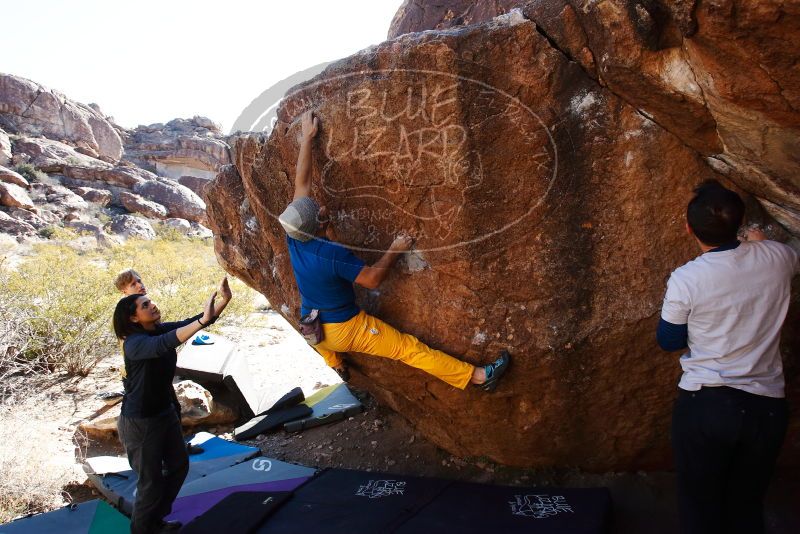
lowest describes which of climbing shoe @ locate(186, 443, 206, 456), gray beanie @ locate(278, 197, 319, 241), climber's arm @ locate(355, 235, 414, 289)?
climbing shoe @ locate(186, 443, 206, 456)

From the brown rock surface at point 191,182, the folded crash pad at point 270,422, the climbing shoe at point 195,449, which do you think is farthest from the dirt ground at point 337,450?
the brown rock surface at point 191,182

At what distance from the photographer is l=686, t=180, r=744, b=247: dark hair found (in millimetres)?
1626

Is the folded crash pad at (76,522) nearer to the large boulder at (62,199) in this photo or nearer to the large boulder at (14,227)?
the large boulder at (14,227)

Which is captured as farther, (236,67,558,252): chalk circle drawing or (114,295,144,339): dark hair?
(114,295,144,339): dark hair

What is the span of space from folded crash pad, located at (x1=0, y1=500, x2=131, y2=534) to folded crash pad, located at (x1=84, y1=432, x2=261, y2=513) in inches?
3.9

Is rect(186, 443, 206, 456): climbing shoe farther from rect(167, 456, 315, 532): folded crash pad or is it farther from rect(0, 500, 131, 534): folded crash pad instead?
rect(0, 500, 131, 534): folded crash pad

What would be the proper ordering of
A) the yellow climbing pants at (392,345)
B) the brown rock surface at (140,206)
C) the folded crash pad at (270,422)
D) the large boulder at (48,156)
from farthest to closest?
the large boulder at (48,156)
the brown rock surface at (140,206)
the folded crash pad at (270,422)
the yellow climbing pants at (392,345)

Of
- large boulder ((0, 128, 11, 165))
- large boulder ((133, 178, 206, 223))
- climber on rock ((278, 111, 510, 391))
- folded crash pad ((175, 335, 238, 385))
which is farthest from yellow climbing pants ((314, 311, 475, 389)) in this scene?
large boulder ((0, 128, 11, 165))

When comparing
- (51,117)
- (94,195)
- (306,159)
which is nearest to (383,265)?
(306,159)

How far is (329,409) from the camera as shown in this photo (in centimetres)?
446

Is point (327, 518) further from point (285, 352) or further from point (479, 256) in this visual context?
point (285, 352)

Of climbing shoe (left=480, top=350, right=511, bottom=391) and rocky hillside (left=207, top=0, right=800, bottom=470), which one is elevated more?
rocky hillside (left=207, top=0, right=800, bottom=470)

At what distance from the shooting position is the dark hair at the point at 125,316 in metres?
2.53

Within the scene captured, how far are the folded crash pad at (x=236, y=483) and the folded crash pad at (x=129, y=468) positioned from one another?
7.0 inches
